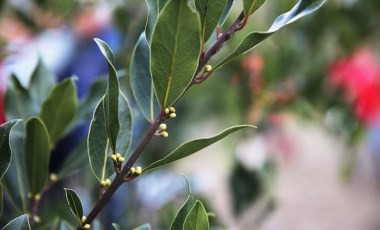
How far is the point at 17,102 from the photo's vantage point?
1.98 feet

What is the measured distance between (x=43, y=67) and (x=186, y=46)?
0.29m

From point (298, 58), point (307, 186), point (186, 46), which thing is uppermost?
point (186, 46)

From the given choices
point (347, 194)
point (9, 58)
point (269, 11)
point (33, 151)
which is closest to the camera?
point (33, 151)

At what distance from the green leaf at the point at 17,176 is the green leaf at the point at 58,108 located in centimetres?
3

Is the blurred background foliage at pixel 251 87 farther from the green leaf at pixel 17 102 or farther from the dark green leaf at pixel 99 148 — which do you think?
the dark green leaf at pixel 99 148

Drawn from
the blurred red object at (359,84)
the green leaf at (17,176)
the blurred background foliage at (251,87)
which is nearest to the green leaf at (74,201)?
the green leaf at (17,176)

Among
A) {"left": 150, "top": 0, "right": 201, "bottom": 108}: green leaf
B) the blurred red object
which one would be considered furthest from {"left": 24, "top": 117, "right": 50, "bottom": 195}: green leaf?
the blurred red object

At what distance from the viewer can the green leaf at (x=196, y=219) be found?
16.7 inches

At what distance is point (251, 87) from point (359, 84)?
0.95 feet

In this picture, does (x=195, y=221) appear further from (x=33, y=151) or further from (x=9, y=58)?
(x=9, y=58)

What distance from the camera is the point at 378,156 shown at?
3.66m

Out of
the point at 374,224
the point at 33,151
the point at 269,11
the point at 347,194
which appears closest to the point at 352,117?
the point at 269,11

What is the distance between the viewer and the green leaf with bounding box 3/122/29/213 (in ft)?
1.82

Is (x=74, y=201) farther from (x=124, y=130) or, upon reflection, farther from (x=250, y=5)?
(x=250, y=5)
